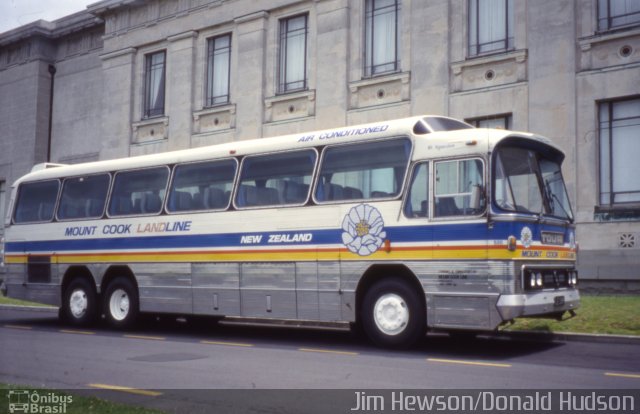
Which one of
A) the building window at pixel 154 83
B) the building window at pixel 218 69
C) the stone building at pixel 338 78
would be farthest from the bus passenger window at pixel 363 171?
the building window at pixel 154 83

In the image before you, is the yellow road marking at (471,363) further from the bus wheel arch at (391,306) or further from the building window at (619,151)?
the building window at (619,151)

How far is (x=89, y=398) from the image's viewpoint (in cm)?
710

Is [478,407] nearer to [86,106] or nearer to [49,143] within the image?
[86,106]

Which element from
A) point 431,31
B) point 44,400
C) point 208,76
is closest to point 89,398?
point 44,400

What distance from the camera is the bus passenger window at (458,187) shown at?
36.0ft

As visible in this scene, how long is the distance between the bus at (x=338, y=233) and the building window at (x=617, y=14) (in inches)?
325

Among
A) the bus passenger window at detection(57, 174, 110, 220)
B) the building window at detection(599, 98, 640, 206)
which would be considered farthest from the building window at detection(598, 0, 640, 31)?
the bus passenger window at detection(57, 174, 110, 220)

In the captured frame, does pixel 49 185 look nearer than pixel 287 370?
No

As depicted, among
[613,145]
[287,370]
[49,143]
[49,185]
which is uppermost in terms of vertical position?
[49,143]

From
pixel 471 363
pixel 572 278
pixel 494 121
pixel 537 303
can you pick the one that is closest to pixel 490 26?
pixel 494 121

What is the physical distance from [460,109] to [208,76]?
419 inches

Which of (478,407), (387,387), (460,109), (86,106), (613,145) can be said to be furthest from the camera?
(86,106)

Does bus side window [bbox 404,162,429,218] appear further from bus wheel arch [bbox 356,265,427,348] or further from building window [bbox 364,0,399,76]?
building window [bbox 364,0,399,76]

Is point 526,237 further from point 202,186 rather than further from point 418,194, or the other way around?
point 202,186
